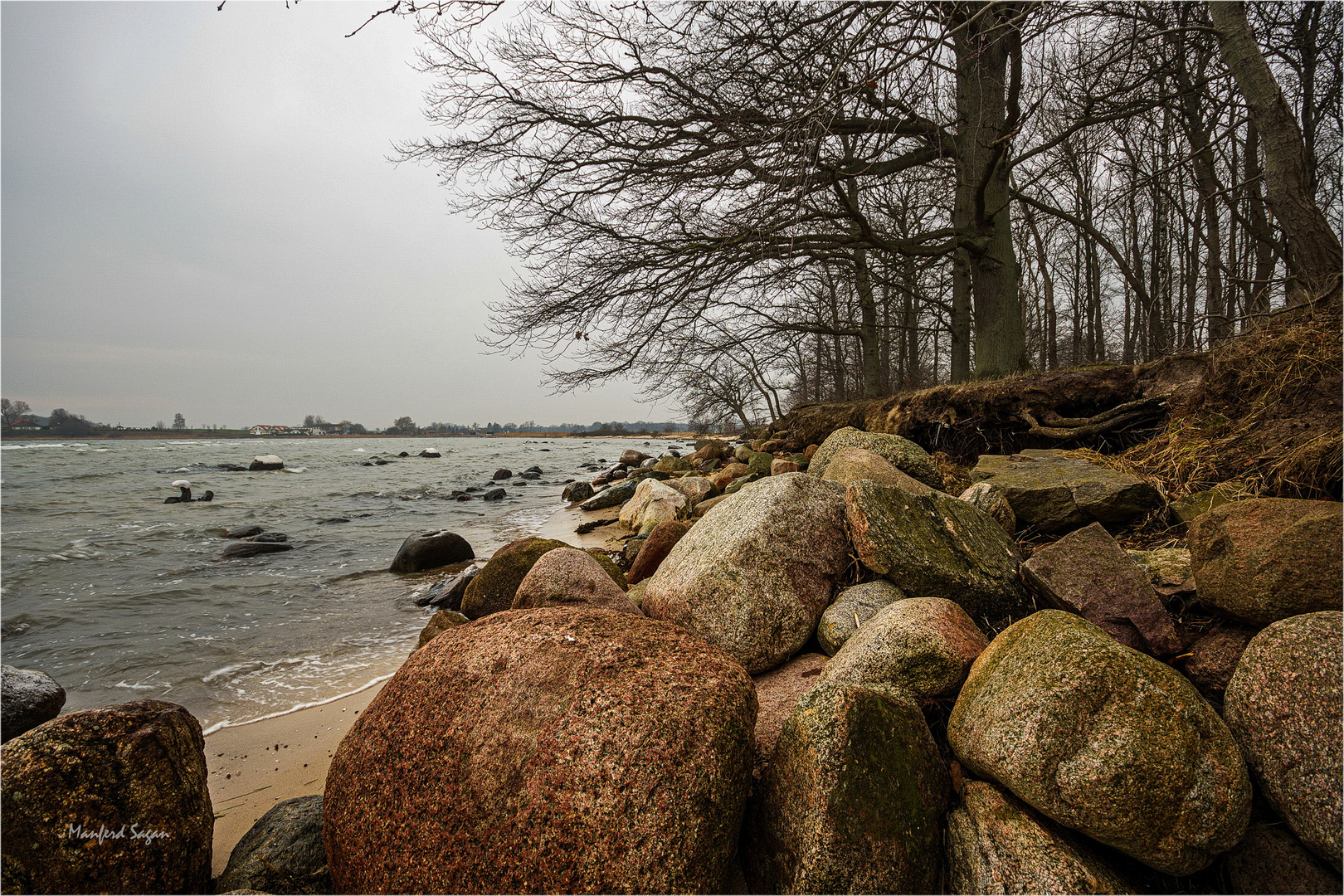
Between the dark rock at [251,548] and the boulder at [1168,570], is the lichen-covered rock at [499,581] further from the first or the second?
the dark rock at [251,548]

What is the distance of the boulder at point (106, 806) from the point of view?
154 cm

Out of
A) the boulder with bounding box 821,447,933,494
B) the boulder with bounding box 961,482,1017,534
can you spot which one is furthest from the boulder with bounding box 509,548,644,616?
the boulder with bounding box 961,482,1017,534

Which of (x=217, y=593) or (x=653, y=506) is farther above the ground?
(x=653, y=506)

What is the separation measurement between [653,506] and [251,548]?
20.9ft

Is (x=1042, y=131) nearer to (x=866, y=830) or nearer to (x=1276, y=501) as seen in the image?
(x=1276, y=501)

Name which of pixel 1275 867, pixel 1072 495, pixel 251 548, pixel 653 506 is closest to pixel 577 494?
pixel 653 506

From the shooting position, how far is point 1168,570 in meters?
2.30

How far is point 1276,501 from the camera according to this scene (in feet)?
6.25

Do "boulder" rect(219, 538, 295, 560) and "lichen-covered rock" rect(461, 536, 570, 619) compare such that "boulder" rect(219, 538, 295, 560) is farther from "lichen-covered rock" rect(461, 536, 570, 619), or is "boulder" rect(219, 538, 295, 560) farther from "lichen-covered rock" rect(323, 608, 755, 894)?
"lichen-covered rock" rect(323, 608, 755, 894)

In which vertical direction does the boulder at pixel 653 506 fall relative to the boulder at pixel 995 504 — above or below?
below

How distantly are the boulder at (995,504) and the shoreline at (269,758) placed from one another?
386 centimetres

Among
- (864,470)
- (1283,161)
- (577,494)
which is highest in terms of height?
(1283,161)

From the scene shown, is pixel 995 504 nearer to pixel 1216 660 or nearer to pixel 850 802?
pixel 1216 660

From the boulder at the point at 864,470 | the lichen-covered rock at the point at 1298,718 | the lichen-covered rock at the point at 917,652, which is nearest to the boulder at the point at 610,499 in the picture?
the boulder at the point at 864,470
